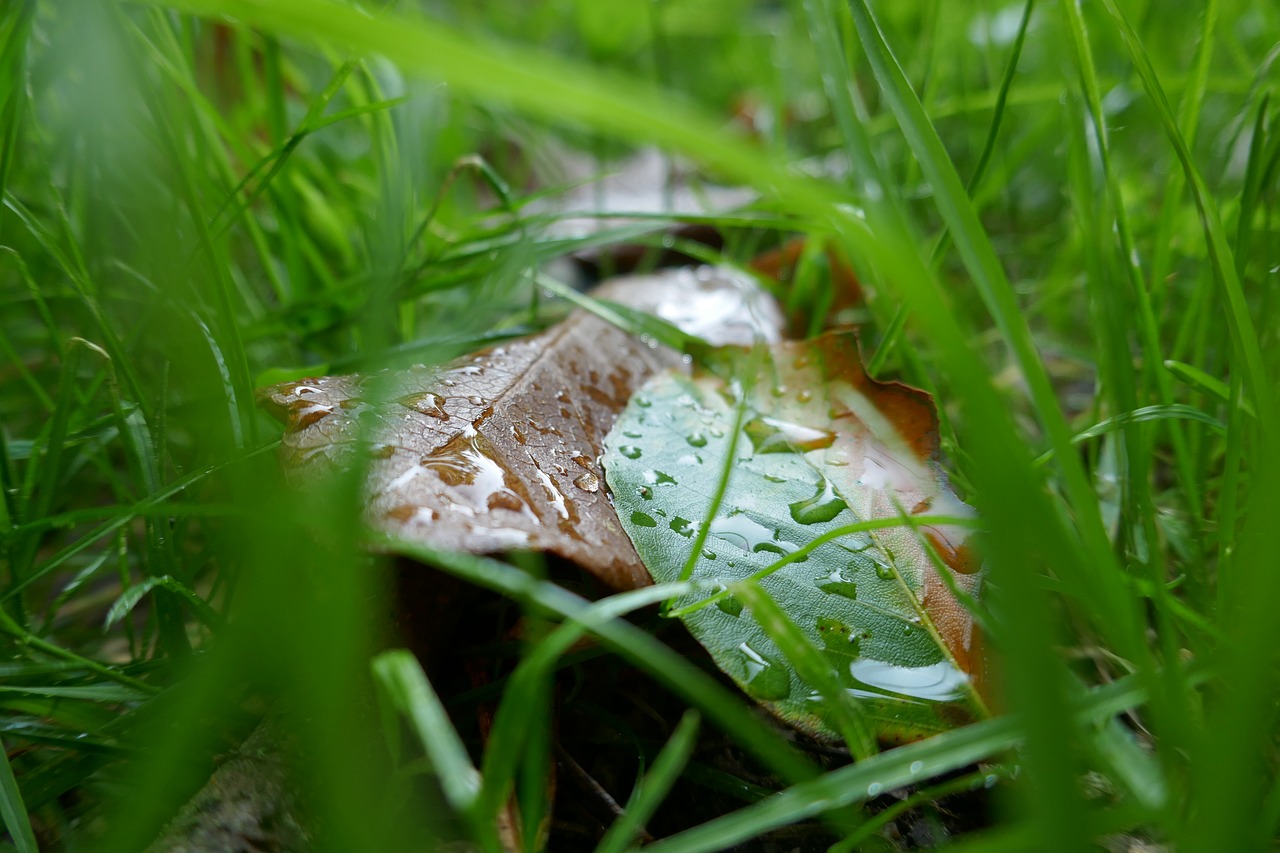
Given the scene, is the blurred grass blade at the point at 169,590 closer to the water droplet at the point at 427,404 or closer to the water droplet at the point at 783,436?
the water droplet at the point at 427,404

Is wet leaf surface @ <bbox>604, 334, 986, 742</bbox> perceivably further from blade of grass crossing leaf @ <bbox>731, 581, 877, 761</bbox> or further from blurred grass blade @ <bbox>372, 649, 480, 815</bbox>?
blurred grass blade @ <bbox>372, 649, 480, 815</bbox>

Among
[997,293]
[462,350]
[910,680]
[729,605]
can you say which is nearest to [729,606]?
[729,605]

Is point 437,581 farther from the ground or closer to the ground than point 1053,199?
closer to the ground

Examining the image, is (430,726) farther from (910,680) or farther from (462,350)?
(462,350)

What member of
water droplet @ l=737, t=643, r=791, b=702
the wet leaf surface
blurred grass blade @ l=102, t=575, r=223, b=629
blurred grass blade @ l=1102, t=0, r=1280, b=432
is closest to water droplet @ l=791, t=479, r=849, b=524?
the wet leaf surface

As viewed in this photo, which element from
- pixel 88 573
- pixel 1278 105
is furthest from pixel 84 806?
pixel 1278 105

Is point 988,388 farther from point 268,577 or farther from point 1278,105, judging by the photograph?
point 1278,105
